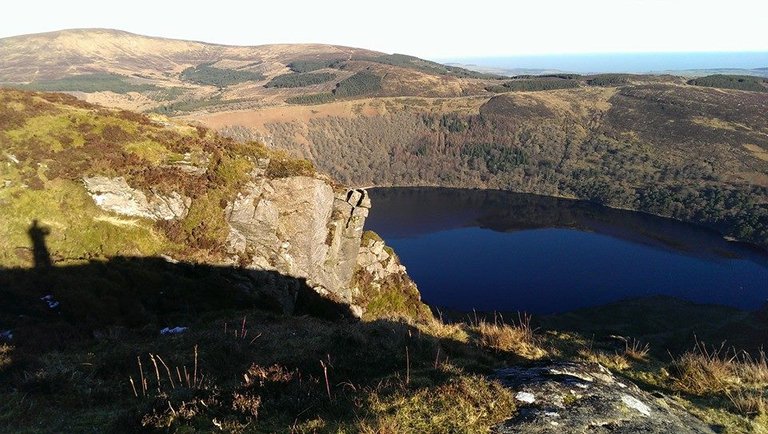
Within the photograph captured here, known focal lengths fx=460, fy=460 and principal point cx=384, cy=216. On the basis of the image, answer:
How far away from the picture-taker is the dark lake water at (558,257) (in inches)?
4080

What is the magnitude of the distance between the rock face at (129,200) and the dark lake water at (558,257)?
73.5m

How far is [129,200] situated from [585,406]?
1154 inches

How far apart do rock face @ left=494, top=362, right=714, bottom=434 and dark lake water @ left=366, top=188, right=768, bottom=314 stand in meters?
88.0

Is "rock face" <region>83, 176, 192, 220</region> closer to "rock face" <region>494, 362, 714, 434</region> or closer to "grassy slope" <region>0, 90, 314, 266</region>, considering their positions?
"grassy slope" <region>0, 90, 314, 266</region>

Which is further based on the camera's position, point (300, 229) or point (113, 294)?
point (300, 229)

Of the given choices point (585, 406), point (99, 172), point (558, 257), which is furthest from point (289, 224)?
point (558, 257)

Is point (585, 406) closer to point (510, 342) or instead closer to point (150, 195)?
point (510, 342)

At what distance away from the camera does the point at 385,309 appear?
156 ft

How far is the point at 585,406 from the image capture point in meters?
7.48

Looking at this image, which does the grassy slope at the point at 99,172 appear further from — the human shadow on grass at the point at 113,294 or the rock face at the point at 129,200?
the human shadow on grass at the point at 113,294

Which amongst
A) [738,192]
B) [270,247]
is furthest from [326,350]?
[738,192]

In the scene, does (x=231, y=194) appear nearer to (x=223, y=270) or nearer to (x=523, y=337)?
(x=223, y=270)

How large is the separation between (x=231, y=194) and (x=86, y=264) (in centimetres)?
1041

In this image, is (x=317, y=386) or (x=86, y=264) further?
(x=86, y=264)
